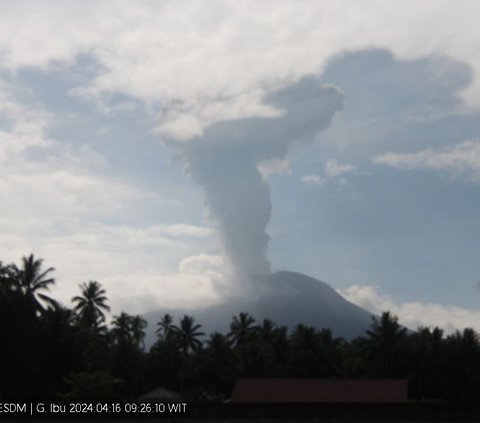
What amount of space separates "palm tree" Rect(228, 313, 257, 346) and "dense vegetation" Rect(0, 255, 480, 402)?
143 millimetres

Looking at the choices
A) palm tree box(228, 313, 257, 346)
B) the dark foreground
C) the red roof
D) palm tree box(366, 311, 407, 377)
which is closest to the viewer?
the dark foreground

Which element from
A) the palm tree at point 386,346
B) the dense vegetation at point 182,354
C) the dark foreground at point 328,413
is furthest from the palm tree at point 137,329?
the dark foreground at point 328,413

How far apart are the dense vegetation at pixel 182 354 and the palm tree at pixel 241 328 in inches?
5.6

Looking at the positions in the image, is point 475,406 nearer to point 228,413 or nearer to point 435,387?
point 228,413

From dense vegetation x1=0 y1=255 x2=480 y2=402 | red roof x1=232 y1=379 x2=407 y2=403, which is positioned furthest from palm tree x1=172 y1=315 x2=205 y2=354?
red roof x1=232 y1=379 x2=407 y2=403

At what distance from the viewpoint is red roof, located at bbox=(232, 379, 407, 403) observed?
44994 millimetres

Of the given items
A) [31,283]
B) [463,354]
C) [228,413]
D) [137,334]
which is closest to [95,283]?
[137,334]

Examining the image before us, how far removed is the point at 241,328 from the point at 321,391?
45881 millimetres

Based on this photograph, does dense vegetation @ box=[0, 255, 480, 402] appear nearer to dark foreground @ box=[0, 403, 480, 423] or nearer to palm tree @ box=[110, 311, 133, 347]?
palm tree @ box=[110, 311, 133, 347]

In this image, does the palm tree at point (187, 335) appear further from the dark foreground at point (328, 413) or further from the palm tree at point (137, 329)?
the dark foreground at point (328, 413)

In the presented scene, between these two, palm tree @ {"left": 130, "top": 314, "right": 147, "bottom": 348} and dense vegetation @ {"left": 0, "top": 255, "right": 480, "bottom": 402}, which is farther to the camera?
palm tree @ {"left": 130, "top": 314, "right": 147, "bottom": 348}

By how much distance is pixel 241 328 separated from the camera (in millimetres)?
91438

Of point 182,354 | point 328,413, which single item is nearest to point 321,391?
point 328,413

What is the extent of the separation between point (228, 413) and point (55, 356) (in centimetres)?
3835
